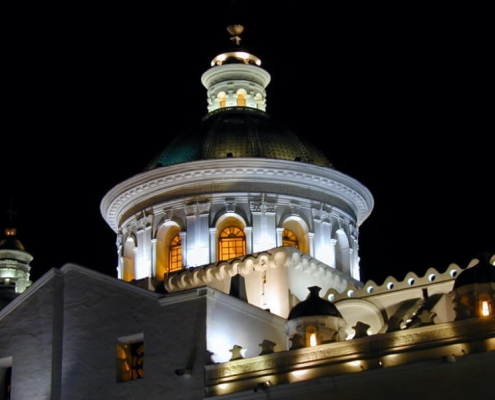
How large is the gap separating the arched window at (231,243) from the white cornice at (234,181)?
5.63 ft

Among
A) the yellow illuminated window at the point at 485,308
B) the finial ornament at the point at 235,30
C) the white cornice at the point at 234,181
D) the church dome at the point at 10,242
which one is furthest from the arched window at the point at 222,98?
the yellow illuminated window at the point at 485,308

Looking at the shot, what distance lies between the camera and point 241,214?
46.8m

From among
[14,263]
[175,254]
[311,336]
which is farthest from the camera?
[14,263]

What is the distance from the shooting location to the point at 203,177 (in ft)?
155

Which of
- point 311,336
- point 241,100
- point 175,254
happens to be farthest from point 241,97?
point 311,336

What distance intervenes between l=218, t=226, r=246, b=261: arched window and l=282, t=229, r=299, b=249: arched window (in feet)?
6.06

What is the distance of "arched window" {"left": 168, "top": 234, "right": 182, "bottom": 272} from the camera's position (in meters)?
47.2

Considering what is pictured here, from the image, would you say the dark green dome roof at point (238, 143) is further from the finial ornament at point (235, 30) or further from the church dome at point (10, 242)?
the church dome at point (10, 242)

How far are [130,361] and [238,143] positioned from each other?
13.2 meters

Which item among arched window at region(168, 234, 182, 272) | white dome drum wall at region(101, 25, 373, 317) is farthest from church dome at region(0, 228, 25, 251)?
arched window at region(168, 234, 182, 272)

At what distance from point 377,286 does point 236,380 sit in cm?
955

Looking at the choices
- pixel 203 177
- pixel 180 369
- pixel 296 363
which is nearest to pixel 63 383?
pixel 180 369

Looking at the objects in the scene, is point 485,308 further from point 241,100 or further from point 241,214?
point 241,100

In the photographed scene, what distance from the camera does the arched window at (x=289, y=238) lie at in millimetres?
47500
